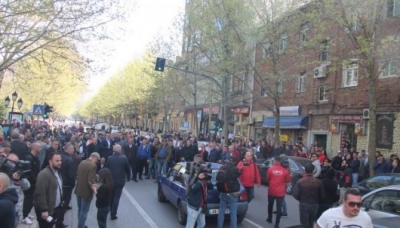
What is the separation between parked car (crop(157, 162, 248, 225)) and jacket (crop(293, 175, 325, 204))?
155 centimetres

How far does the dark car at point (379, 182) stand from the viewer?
8.75m

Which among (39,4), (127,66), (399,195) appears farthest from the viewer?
(127,66)

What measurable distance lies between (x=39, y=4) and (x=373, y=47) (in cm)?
1189

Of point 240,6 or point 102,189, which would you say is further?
point 240,6

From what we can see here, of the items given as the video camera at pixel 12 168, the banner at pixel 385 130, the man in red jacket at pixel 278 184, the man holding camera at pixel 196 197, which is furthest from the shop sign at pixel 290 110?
the video camera at pixel 12 168

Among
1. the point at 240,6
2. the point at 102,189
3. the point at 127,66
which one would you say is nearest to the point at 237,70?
the point at 240,6

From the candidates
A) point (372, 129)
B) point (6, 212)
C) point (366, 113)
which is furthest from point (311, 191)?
point (366, 113)

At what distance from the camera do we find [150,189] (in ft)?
42.5

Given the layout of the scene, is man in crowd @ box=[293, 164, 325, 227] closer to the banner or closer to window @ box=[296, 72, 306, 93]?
the banner

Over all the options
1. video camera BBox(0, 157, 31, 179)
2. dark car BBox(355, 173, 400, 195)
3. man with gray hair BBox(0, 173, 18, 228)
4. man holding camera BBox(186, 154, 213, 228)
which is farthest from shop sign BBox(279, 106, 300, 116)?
man with gray hair BBox(0, 173, 18, 228)

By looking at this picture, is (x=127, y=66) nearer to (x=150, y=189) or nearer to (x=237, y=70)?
(x=237, y=70)

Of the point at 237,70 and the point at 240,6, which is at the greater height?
the point at 240,6

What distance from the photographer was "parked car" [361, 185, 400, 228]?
6.28m

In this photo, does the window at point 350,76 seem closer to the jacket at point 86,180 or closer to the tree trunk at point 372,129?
the tree trunk at point 372,129
